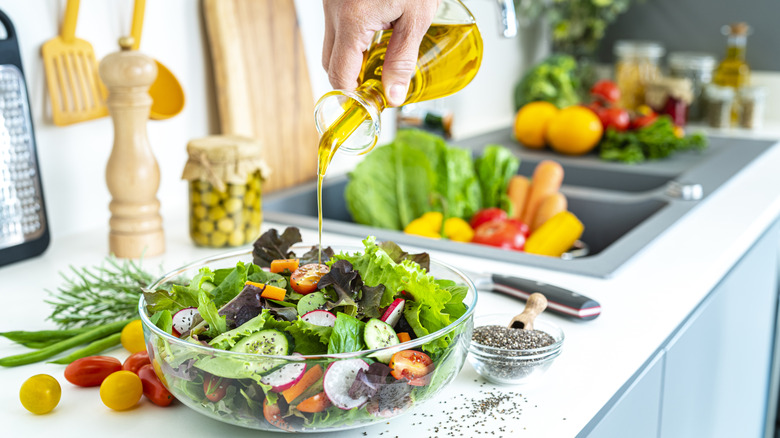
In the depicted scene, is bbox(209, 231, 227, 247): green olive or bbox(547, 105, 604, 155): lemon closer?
bbox(209, 231, 227, 247): green olive

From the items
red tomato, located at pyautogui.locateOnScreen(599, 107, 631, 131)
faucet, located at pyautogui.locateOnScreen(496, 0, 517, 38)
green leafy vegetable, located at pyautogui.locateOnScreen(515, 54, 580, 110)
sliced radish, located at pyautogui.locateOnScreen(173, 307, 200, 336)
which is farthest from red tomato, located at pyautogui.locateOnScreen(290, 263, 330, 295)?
green leafy vegetable, located at pyautogui.locateOnScreen(515, 54, 580, 110)

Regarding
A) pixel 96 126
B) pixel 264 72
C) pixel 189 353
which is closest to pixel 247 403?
pixel 189 353

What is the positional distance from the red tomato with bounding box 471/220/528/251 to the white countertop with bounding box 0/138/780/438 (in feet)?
0.73

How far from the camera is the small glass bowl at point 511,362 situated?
2.43 feet

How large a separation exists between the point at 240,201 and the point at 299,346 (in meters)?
0.56

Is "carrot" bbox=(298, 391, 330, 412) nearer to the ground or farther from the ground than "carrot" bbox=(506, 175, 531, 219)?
farther from the ground

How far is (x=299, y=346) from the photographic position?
0.66m

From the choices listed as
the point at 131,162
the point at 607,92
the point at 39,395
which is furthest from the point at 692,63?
the point at 39,395

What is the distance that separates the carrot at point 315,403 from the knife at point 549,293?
399 millimetres

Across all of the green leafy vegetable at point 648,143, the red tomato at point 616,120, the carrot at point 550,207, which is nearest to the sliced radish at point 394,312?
the carrot at point 550,207

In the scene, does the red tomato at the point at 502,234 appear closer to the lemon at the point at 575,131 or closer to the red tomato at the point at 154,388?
the lemon at the point at 575,131

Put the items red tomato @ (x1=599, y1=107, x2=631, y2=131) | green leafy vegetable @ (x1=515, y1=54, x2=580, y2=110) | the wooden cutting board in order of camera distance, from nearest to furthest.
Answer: the wooden cutting board < red tomato @ (x1=599, y1=107, x2=631, y2=131) < green leafy vegetable @ (x1=515, y1=54, x2=580, y2=110)

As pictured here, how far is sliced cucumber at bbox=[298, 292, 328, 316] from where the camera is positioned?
70 centimetres

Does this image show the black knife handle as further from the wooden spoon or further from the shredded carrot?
the shredded carrot
